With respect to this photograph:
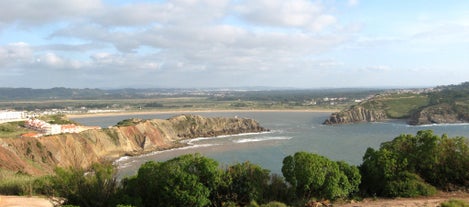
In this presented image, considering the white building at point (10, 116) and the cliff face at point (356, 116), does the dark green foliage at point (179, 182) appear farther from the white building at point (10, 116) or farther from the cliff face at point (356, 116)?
the cliff face at point (356, 116)

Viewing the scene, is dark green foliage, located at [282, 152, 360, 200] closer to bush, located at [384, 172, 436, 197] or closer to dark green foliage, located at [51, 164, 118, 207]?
bush, located at [384, 172, 436, 197]

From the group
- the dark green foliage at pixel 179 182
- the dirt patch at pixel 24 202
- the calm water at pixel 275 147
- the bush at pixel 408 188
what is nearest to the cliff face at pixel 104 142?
the calm water at pixel 275 147

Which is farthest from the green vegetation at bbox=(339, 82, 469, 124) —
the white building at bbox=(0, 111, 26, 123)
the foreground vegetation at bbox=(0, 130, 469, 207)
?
the foreground vegetation at bbox=(0, 130, 469, 207)

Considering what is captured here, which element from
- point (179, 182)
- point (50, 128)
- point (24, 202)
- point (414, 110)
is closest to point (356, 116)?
point (414, 110)

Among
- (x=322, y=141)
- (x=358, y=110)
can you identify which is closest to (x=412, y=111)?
(x=358, y=110)

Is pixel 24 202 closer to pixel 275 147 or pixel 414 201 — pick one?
pixel 414 201

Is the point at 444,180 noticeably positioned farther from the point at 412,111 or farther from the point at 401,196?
the point at 412,111
